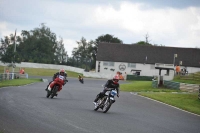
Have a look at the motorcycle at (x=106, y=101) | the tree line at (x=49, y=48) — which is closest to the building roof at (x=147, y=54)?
the tree line at (x=49, y=48)

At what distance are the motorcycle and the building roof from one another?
3139 inches

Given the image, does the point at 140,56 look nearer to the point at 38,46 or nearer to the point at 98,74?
the point at 98,74

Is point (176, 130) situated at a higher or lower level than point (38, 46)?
lower

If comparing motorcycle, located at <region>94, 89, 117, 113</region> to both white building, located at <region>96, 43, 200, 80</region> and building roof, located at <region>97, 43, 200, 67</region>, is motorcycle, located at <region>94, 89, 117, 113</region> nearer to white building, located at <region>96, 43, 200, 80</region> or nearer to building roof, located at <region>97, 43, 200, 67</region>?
white building, located at <region>96, 43, 200, 80</region>

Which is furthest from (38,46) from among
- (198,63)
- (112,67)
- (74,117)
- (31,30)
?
(74,117)

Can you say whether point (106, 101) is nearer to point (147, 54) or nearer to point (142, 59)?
point (142, 59)

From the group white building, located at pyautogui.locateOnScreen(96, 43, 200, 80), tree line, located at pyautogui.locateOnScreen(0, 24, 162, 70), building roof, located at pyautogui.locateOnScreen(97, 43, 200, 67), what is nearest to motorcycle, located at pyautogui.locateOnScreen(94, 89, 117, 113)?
white building, located at pyautogui.locateOnScreen(96, 43, 200, 80)

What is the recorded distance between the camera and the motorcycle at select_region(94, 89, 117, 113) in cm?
1753

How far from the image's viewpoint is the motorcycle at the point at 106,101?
1753 cm

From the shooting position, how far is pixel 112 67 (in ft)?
325

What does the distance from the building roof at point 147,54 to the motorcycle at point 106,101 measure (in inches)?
3139

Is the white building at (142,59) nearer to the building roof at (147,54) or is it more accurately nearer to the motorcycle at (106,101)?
the building roof at (147,54)

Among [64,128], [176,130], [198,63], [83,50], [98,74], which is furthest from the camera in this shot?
[83,50]

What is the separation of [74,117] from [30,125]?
116 inches
